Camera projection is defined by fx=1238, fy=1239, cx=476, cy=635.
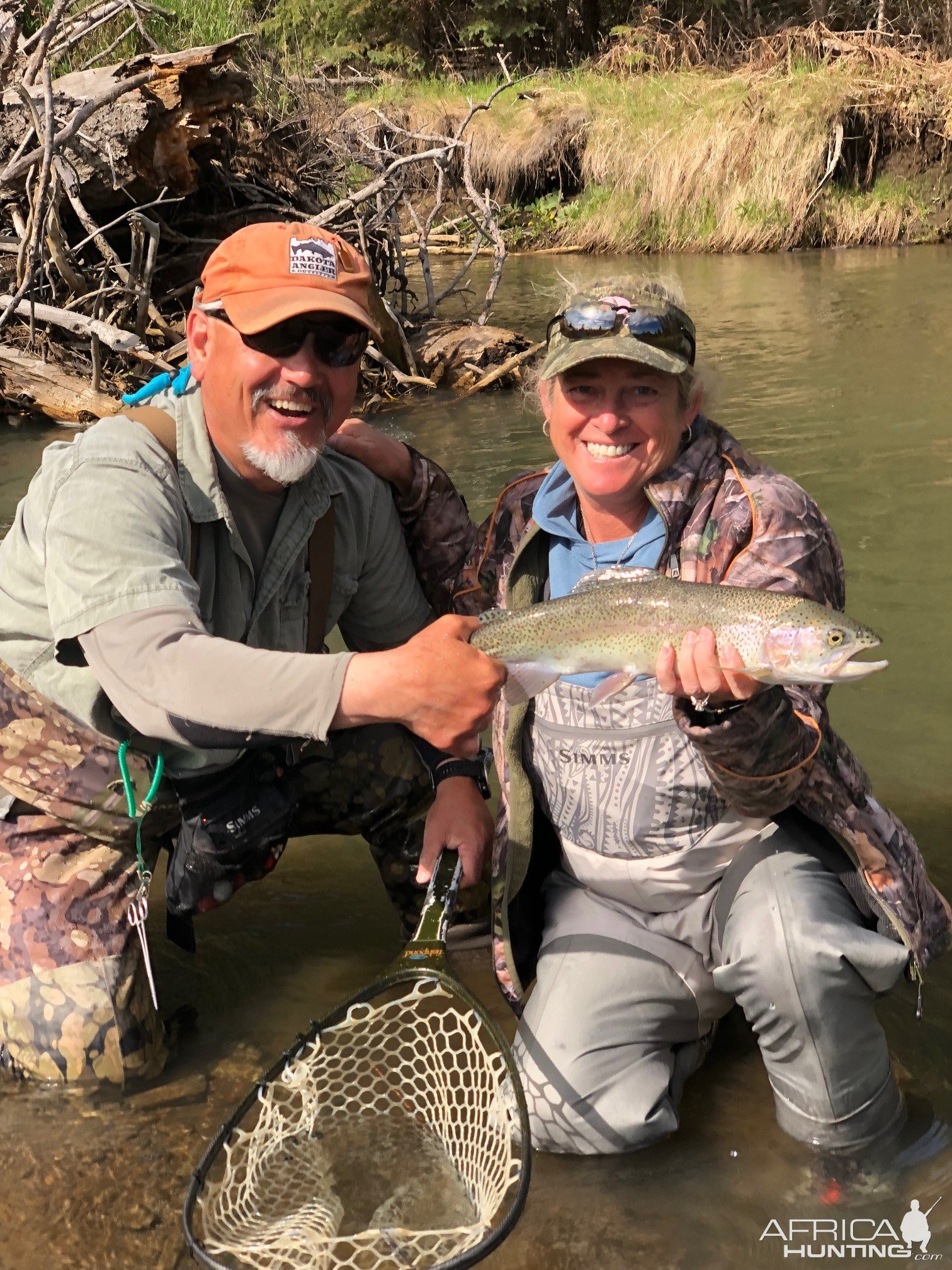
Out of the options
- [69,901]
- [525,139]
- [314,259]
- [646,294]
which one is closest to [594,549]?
[646,294]

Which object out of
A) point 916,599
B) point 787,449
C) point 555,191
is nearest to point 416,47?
point 555,191

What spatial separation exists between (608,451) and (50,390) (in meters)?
9.09

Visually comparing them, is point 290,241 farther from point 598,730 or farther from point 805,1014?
point 805,1014

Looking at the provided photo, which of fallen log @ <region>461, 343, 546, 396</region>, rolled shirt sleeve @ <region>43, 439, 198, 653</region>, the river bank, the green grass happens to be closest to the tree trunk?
the green grass

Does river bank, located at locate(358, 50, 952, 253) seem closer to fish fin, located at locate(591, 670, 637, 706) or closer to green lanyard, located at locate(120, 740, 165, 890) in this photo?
green lanyard, located at locate(120, 740, 165, 890)

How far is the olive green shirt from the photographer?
3.01m

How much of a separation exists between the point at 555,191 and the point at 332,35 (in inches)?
605

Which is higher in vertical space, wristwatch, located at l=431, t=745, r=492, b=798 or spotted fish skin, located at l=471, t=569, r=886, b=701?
spotted fish skin, located at l=471, t=569, r=886, b=701

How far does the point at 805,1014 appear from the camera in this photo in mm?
2984

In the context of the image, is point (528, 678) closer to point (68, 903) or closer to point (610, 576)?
point (610, 576)

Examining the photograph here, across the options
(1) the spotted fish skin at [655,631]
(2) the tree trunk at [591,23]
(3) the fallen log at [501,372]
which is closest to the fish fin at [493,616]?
(1) the spotted fish skin at [655,631]

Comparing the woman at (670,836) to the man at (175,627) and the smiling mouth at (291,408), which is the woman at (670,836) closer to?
the man at (175,627)

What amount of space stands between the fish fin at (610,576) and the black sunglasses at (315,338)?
3.12ft

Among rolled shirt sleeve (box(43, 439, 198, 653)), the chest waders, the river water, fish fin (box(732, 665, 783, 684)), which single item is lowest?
the river water
